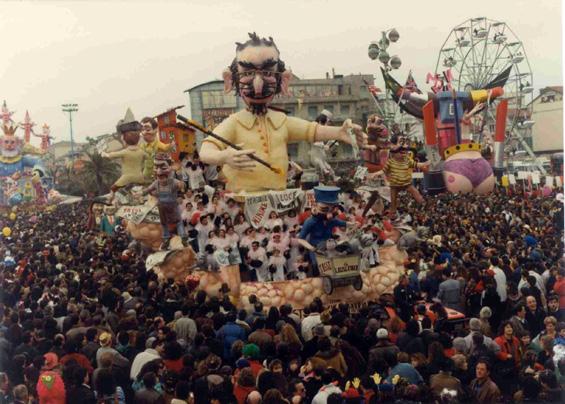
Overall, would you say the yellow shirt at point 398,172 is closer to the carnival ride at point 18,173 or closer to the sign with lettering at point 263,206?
the sign with lettering at point 263,206

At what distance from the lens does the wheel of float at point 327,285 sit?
28.5 feet

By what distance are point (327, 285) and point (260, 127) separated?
2.88 meters

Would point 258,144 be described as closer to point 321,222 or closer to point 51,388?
point 321,222

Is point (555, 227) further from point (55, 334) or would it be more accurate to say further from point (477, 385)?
point (55, 334)

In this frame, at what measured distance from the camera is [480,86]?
28.2 metres

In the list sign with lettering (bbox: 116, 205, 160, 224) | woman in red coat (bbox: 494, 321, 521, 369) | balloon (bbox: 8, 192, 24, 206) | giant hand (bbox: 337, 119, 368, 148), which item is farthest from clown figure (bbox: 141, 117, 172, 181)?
balloon (bbox: 8, 192, 24, 206)

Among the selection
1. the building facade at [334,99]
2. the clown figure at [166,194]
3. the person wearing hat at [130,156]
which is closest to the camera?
the clown figure at [166,194]

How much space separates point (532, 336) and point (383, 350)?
202 centimetres

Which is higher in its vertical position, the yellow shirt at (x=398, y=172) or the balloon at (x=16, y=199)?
the balloon at (x=16, y=199)

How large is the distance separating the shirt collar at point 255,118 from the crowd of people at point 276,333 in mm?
1213

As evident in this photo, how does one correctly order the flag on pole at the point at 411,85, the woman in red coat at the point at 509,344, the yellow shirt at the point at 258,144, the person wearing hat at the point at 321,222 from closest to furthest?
the woman in red coat at the point at 509,344, the person wearing hat at the point at 321,222, the yellow shirt at the point at 258,144, the flag on pole at the point at 411,85

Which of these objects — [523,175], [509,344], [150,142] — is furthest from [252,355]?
[523,175]

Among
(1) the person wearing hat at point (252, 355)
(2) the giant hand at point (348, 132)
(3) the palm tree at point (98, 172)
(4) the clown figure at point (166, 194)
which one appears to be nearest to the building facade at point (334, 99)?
(3) the palm tree at point (98, 172)

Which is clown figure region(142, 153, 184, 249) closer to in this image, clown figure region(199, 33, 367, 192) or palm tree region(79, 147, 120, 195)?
clown figure region(199, 33, 367, 192)
